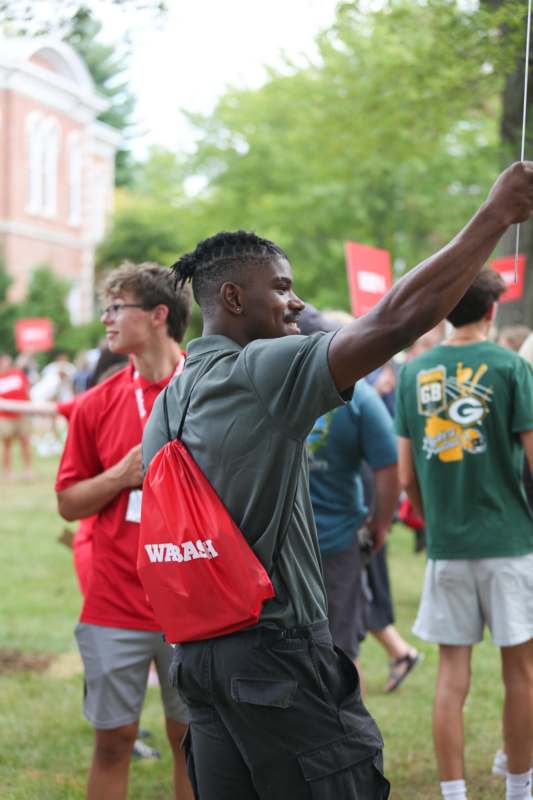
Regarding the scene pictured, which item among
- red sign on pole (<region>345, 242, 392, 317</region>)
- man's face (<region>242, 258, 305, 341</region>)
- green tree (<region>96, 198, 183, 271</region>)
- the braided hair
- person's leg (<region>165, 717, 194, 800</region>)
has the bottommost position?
person's leg (<region>165, 717, 194, 800</region>)

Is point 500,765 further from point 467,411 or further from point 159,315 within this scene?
point 159,315

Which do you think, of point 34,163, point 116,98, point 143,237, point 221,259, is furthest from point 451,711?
point 116,98

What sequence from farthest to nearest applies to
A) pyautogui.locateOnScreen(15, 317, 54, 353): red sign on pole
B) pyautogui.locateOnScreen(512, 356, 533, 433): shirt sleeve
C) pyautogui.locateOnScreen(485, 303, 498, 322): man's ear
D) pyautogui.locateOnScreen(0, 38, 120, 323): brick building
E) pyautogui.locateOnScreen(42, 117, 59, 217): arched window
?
pyautogui.locateOnScreen(42, 117, 59, 217): arched window < pyautogui.locateOnScreen(0, 38, 120, 323): brick building < pyautogui.locateOnScreen(15, 317, 54, 353): red sign on pole < pyautogui.locateOnScreen(485, 303, 498, 322): man's ear < pyautogui.locateOnScreen(512, 356, 533, 433): shirt sleeve

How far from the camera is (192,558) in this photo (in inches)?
99.6

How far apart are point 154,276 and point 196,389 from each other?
1703mm

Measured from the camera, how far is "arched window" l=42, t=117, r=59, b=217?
130ft

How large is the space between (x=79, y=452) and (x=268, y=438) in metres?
1.81

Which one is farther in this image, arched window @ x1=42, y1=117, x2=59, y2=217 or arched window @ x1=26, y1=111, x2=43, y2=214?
arched window @ x1=42, y1=117, x2=59, y2=217

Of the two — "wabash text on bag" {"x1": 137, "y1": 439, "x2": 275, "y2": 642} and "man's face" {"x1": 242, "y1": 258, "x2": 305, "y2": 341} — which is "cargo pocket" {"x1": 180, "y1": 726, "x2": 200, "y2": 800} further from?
"man's face" {"x1": 242, "y1": 258, "x2": 305, "y2": 341}

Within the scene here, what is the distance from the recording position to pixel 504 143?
8.13m

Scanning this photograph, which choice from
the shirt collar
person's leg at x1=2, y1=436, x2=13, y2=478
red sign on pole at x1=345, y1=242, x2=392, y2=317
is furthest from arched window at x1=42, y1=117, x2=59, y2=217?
the shirt collar

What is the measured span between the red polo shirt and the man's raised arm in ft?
6.43

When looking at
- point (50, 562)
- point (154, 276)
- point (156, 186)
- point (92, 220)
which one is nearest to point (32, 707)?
point (154, 276)

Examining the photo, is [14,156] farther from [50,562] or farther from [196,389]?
[196,389]
